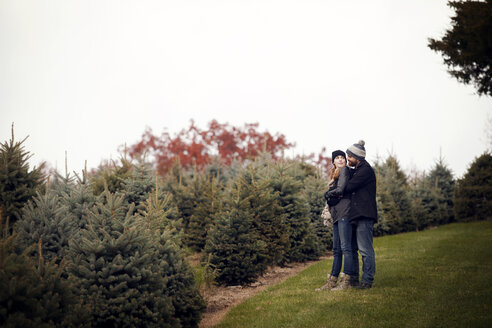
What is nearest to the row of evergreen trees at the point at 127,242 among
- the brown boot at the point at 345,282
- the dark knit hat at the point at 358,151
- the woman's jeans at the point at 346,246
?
the woman's jeans at the point at 346,246

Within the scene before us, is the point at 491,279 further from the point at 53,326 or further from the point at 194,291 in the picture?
the point at 53,326

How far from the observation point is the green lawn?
6.35 m

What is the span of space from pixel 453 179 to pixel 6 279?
2870 centimetres

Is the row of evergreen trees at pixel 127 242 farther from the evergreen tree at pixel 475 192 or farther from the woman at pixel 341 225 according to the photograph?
the evergreen tree at pixel 475 192

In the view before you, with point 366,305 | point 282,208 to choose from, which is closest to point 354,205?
point 366,305

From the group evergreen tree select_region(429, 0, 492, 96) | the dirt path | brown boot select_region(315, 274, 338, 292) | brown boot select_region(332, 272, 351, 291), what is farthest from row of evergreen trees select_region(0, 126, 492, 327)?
evergreen tree select_region(429, 0, 492, 96)

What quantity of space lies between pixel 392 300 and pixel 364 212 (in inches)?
64.3

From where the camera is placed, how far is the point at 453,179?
27.8m

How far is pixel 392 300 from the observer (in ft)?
24.0

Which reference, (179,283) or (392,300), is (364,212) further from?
(179,283)

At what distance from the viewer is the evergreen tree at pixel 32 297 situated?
3.95 meters

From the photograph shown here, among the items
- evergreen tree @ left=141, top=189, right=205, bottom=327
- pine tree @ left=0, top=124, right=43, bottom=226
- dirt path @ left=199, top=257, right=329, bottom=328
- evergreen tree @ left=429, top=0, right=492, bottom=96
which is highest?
evergreen tree @ left=429, top=0, right=492, bottom=96

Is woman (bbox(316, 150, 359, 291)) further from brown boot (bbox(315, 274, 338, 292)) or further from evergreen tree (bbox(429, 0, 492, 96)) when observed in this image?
evergreen tree (bbox(429, 0, 492, 96))

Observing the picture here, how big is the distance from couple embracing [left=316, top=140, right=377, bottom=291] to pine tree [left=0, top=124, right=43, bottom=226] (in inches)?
237
